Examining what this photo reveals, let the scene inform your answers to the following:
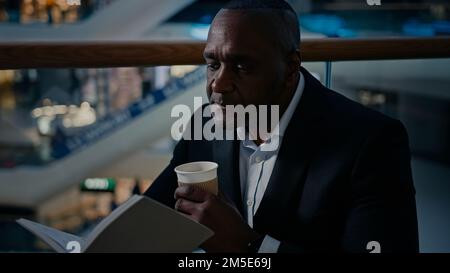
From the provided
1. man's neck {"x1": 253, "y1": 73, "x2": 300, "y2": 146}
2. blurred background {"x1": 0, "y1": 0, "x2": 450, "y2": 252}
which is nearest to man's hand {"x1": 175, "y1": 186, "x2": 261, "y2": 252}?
man's neck {"x1": 253, "y1": 73, "x2": 300, "y2": 146}

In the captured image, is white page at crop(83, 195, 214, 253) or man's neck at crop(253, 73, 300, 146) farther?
man's neck at crop(253, 73, 300, 146)

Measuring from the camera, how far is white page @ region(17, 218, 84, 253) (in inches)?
40.7

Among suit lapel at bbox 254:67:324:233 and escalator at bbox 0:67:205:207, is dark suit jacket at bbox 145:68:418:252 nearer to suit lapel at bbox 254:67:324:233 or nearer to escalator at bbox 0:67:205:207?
suit lapel at bbox 254:67:324:233

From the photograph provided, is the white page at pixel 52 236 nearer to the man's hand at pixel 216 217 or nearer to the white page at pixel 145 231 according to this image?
the white page at pixel 145 231

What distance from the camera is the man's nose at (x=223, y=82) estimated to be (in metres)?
1.08

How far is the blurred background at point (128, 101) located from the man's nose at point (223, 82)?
284mm

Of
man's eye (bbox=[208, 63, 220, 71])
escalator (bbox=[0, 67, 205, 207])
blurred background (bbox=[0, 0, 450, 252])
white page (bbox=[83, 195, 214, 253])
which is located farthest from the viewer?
escalator (bbox=[0, 67, 205, 207])

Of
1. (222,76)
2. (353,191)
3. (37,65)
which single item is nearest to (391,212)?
(353,191)

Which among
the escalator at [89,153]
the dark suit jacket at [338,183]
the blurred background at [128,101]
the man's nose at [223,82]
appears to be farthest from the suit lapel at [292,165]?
the escalator at [89,153]

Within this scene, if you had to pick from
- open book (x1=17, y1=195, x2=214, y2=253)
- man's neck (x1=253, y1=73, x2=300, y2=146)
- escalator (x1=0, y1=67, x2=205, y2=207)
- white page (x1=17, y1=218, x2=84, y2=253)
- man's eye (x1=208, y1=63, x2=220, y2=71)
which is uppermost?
man's eye (x1=208, y1=63, x2=220, y2=71)

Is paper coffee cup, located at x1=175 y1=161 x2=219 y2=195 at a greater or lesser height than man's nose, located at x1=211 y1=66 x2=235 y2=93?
lesser

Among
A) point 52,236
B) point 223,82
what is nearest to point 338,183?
point 223,82

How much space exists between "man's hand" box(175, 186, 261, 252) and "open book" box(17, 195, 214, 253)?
0.13ft

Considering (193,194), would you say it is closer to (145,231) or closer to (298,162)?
(145,231)
